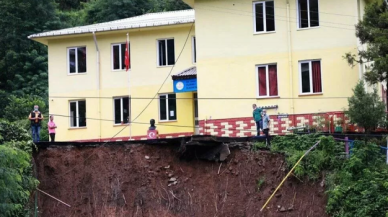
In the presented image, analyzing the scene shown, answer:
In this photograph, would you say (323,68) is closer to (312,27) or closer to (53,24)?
(312,27)

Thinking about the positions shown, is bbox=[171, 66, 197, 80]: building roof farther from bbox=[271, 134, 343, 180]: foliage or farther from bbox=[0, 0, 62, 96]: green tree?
bbox=[0, 0, 62, 96]: green tree

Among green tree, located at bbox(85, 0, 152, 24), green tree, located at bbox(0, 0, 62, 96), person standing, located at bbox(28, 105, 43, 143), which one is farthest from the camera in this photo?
green tree, located at bbox(85, 0, 152, 24)

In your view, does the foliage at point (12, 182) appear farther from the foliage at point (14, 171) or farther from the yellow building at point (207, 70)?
the yellow building at point (207, 70)

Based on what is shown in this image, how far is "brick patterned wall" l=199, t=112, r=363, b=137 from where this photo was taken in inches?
1328

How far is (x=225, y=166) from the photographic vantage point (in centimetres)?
3164

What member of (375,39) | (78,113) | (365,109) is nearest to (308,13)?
(375,39)

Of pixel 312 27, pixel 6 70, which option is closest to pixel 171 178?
pixel 312 27

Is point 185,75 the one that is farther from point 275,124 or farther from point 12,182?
point 12,182

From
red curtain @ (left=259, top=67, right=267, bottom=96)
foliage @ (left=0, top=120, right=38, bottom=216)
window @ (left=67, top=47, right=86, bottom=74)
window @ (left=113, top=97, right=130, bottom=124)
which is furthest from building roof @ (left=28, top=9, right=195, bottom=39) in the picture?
foliage @ (left=0, top=120, right=38, bottom=216)

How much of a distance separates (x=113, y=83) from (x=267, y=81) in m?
8.62

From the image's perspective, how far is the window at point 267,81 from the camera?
35531 millimetres

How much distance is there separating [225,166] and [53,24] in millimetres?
33548

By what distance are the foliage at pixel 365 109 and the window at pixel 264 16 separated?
19.0ft

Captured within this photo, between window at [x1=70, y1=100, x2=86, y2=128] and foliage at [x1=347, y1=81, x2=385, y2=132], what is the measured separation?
14.5m
